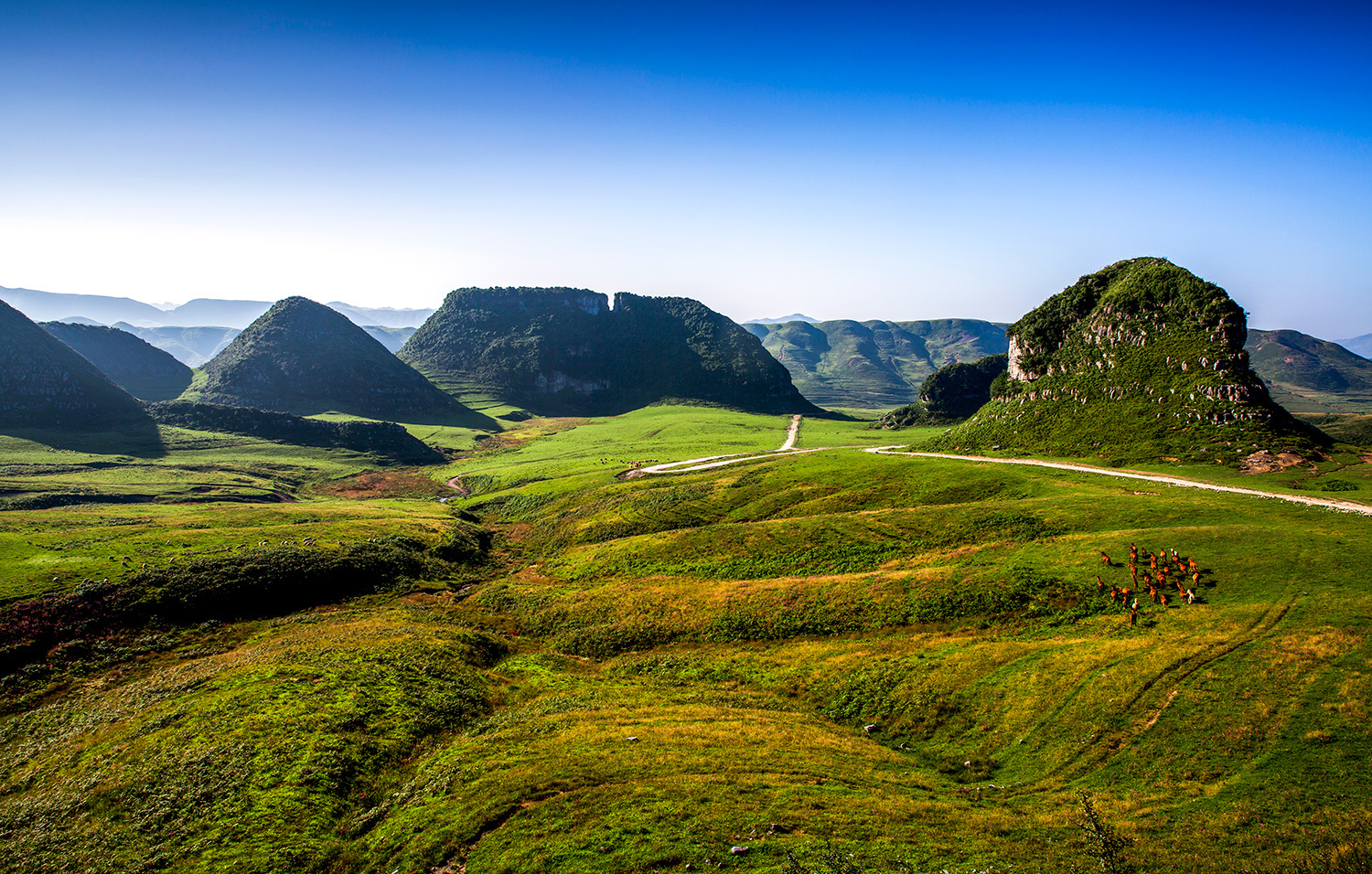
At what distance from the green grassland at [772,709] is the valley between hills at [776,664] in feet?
0.66

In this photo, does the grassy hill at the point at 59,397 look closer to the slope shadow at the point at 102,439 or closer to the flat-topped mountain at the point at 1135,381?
the slope shadow at the point at 102,439

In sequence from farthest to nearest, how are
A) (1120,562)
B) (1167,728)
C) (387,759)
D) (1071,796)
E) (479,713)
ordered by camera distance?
(1120,562)
(479,713)
(387,759)
(1167,728)
(1071,796)

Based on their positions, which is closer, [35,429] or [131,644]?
[131,644]

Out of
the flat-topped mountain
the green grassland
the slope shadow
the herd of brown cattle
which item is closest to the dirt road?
the green grassland

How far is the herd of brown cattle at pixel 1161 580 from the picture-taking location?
114ft

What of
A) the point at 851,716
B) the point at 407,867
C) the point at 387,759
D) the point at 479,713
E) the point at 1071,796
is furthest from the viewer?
the point at 479,713

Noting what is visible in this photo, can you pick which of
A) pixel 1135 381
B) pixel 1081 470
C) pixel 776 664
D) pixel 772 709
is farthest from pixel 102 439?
pixel 1135 381

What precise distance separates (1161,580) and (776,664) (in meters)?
27.2

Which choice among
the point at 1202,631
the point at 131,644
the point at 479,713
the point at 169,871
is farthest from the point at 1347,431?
the point at 131,644

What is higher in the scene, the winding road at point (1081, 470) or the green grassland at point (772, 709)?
the winding road at point (1081, 470)

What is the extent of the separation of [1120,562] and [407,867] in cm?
4811

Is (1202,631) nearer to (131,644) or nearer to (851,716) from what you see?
(851,716)

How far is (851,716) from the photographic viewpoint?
3209cm

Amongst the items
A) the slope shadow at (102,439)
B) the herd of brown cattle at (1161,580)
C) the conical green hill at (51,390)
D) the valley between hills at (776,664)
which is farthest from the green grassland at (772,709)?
the conical green hill at (51,390)
